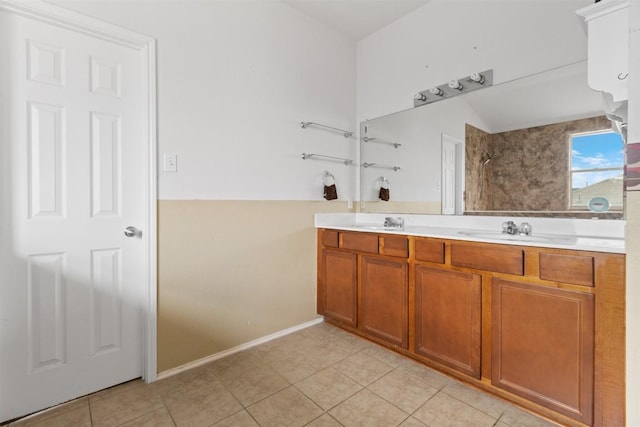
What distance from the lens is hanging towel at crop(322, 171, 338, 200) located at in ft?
8.57

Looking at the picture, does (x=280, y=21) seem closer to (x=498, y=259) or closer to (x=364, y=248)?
(x=364, y=248)

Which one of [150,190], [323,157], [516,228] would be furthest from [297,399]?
[323,157]

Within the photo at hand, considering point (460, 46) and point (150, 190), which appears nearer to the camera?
point (150, 190)

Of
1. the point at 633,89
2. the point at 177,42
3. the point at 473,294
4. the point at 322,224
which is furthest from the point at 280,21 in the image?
the point at 473,294

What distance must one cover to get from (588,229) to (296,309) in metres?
1.99

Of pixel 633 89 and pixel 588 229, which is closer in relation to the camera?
pixel 633 89

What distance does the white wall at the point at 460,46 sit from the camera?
1.80 m

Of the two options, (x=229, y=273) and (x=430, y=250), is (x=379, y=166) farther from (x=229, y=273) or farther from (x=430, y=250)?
(x=229, y=273)

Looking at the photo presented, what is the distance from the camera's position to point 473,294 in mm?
1654

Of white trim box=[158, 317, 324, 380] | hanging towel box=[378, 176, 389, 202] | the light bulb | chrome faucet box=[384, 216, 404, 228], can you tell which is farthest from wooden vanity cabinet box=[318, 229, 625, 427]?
the light bulb

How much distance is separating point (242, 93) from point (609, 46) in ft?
6.42

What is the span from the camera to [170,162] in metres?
1.83

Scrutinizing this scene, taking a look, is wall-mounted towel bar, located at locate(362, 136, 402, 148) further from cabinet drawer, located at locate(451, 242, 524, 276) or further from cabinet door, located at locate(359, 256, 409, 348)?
cabinet drawer, located at locate(451, 242, 524, 276)

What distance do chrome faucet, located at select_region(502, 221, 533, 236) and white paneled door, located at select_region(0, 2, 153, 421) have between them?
215 cm
